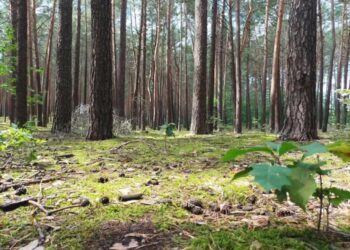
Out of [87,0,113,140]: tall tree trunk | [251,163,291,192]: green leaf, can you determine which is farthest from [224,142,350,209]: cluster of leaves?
[87,0,113,140]: tall tree trunk

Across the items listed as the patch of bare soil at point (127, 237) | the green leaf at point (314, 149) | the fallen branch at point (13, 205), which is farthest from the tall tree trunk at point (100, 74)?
the green leaf at point (314, 149)

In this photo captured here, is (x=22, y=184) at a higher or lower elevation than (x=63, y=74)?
lower

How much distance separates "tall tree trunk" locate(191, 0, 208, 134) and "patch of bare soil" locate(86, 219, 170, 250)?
21.2 ft

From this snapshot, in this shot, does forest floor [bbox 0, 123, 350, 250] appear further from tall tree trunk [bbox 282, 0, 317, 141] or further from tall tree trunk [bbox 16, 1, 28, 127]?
tall tree trunk [bbox 16, 1, 28, 127]

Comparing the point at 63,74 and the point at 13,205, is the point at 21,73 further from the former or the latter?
the point at 13,205

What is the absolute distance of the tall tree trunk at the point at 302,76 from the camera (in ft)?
15.9

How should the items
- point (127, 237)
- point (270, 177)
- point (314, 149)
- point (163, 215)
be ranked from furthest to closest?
point (163, 215)
point (127, 237)
point (314, 149)
point (270, 177)

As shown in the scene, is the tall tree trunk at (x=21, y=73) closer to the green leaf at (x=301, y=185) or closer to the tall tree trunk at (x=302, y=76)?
the tall tree trunk at (x=302, y=76)

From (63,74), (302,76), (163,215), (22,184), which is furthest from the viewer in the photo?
(63,74)

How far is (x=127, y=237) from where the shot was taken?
5.18 ft

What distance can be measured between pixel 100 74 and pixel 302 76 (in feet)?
11.1

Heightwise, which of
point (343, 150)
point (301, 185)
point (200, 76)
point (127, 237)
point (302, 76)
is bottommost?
point (127, 237)

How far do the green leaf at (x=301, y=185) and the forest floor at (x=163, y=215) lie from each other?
0.92ft

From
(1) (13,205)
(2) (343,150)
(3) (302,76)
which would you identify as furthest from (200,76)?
(2) (343,150)
